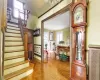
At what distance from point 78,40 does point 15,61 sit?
2.13 meters

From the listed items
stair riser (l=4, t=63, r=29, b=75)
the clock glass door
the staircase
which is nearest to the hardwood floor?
the staircase

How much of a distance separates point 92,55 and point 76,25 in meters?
0.90

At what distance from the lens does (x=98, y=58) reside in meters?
1.90

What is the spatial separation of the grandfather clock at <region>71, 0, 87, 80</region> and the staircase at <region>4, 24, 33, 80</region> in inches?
60.5

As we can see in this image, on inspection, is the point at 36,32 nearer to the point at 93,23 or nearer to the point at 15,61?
the point at 15,61

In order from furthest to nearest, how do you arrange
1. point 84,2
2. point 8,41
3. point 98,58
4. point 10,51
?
point 8,41
point 10,51
point 84,2
point 98,58

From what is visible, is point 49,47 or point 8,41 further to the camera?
point 49,47

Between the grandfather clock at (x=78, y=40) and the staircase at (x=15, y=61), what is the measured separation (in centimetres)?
154

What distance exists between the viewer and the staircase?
2.67 metres

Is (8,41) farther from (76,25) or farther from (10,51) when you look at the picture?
(76,25)

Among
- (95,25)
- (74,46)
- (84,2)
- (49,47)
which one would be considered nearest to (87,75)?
(74,46)

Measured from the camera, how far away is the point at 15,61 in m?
3.16

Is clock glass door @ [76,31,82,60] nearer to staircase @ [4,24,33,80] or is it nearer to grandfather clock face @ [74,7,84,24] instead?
grandfather clock face @ [74,7,84,24]

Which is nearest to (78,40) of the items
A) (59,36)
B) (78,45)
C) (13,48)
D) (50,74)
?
(78,45)
